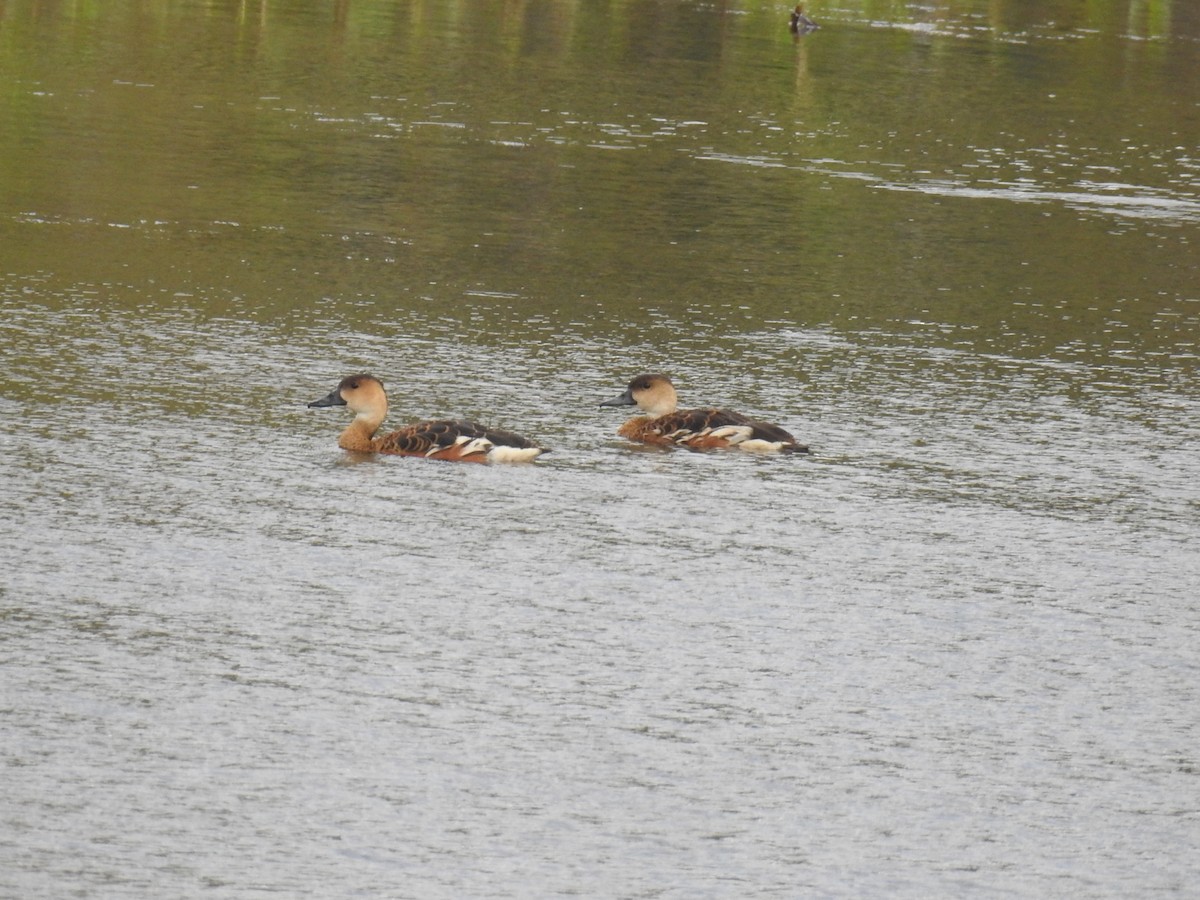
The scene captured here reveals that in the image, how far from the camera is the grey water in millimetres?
7574

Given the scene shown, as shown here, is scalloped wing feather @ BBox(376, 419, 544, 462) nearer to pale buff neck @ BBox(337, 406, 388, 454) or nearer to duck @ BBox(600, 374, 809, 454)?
pale buff neck @ BBox(337, 406, 388, 454)

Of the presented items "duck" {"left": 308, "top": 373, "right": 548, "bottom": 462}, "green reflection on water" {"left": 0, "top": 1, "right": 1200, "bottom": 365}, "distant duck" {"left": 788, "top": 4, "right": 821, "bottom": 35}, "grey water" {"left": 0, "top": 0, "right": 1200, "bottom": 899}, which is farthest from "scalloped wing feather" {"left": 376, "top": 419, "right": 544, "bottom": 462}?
"distant duck" {"left": 788, "top": 4, "right": 821, "bottom": 35}

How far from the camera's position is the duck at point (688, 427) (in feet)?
42.1

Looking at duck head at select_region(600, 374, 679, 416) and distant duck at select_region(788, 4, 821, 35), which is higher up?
distant duck at select_region(788, 4, 821, 35)

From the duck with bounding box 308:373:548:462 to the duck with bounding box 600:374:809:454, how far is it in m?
0.81

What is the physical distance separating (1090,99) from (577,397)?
23.6m

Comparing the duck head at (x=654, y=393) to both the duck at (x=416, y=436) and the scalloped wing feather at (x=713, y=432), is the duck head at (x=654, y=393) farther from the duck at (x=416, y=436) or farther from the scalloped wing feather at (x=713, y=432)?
the duck at (x=416, y=436)

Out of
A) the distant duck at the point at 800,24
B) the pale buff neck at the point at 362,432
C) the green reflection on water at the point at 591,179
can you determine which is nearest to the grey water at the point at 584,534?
the green reflection on water at the point at 591,179

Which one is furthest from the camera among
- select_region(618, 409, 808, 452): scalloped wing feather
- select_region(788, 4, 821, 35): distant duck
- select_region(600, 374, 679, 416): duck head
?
select_region(788, 4, 821, 35): distant duck

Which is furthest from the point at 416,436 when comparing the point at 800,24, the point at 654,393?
the point at 800,24

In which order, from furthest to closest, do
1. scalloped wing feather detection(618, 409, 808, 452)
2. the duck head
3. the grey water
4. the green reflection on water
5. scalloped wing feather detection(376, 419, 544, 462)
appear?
the green reflection on water → the duck head → scalloped wing feather detection(618, 409, 808, 452) → scalloped wing feather detection(376, 419, 544, 462) → the grey water

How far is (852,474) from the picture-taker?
41.0ft

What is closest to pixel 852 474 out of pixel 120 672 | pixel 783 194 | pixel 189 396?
pixel 189 396

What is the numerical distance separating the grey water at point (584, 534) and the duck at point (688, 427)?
0.82ft
